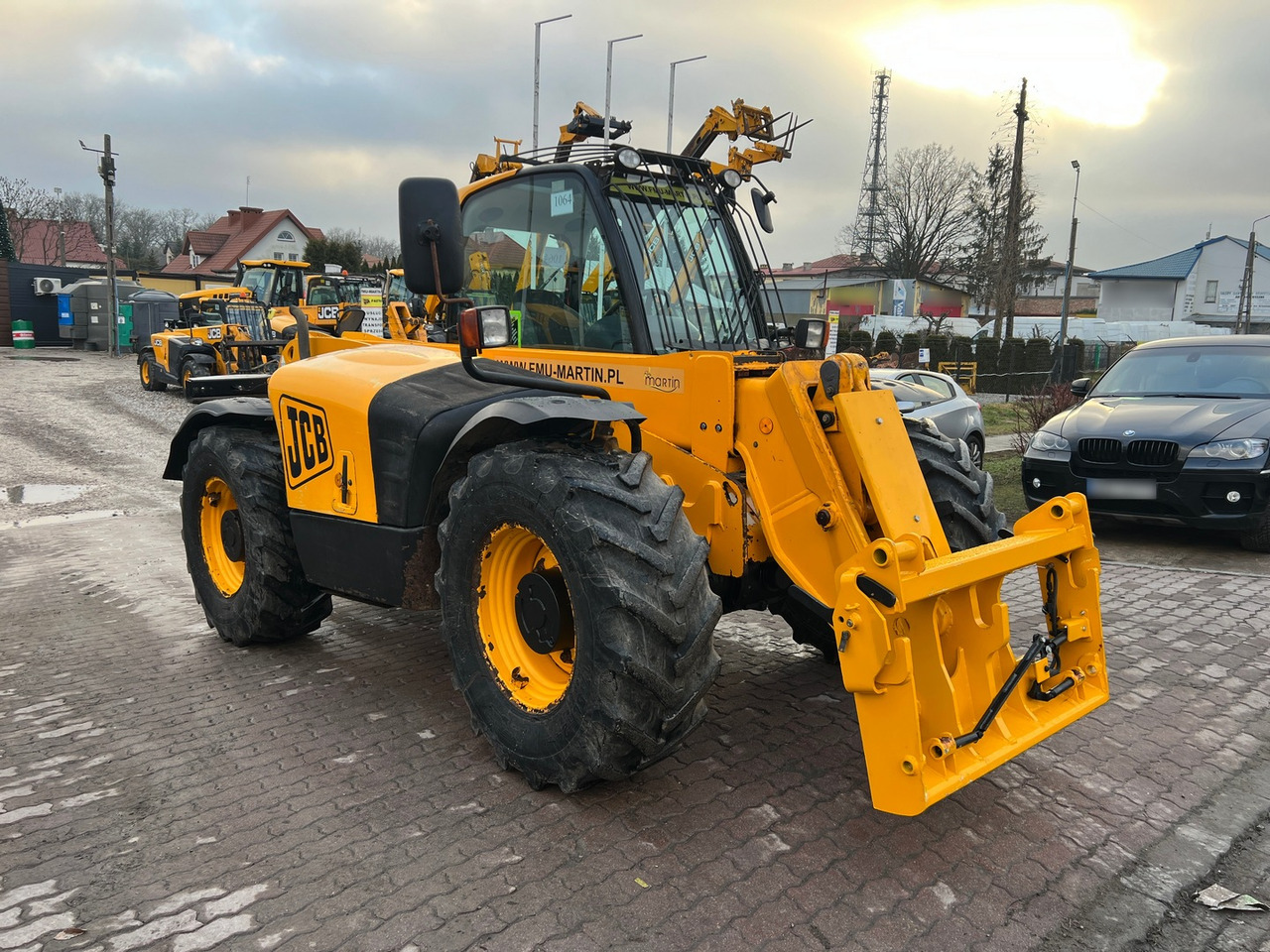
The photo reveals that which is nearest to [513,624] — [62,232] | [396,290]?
[396,290]

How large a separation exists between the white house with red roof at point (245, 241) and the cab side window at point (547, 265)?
62736 mm

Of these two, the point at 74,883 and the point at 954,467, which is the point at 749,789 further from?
the point at 74,883

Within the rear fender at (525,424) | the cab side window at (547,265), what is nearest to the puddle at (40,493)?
the cab side window at (547,265)

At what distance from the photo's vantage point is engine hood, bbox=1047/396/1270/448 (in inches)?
307

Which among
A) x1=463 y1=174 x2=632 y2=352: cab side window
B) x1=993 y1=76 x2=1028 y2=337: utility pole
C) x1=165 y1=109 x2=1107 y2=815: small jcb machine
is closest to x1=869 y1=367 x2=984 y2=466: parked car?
x1=165 y1=109 x2=1107 y2=815: small jcb machine

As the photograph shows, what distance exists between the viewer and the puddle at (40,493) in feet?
32.3

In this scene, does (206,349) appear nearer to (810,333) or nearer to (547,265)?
(547,265)

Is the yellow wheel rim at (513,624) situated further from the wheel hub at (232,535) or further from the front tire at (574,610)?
the wheel hub at (232,535)

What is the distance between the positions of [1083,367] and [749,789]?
3964cm

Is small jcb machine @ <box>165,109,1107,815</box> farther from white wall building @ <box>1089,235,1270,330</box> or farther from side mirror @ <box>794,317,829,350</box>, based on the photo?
white wall building @ <box>1089,235,1270,330</box>

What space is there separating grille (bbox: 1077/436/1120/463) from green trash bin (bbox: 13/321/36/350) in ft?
114

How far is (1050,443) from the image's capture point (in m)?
8.55

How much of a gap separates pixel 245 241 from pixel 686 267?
6616cm

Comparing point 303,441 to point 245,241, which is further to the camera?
point 245,241
